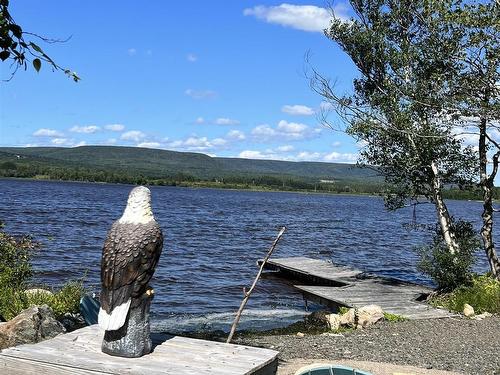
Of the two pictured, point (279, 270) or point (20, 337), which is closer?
point (20, 337)

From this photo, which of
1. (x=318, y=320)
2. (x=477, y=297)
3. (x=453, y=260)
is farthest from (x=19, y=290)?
(x=477, y=297)

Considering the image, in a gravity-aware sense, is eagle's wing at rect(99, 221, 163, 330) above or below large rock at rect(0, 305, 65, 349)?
above

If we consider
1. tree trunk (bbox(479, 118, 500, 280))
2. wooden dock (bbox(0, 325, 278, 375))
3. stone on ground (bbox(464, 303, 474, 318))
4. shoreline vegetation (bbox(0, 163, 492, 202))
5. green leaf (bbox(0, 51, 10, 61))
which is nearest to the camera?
wooden dock (bbox(0, 325, 278, 375))

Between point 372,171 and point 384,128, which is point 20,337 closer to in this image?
point 384,128

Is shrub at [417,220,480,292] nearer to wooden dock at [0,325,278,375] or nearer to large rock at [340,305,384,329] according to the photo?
large rock at [340,305,384,329]

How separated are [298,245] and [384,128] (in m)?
21.9

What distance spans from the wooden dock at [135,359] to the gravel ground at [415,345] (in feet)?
14.9

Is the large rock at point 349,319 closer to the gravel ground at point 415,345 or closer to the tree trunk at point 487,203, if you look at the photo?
the gravel ground at point 415,345

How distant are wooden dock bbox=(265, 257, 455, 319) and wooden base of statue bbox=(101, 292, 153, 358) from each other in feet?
34.0

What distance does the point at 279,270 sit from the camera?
2573cm

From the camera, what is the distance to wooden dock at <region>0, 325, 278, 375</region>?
520cm

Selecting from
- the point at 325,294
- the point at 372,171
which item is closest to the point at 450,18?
the point at 372,171

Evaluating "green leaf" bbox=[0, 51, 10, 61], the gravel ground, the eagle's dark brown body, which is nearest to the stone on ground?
the gravel ground

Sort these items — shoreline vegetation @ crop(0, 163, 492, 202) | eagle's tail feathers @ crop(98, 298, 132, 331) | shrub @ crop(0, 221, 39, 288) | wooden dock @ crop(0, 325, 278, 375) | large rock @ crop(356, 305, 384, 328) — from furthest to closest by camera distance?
shoreline vegetation @ crop(0, 163, 492, 202), large rock @ crop(356, 305, 384, 328), shrub @ crop(0, 221, 39, 288), eagle's tail feathers @ crop(98, 298, 132, 331), wooden dock @ crop(0, 325, 278, 375)
